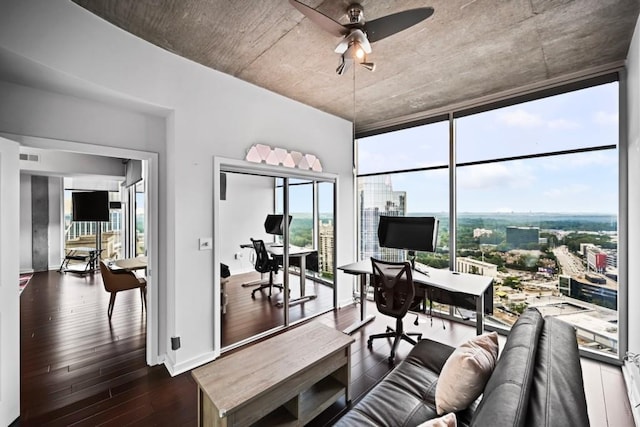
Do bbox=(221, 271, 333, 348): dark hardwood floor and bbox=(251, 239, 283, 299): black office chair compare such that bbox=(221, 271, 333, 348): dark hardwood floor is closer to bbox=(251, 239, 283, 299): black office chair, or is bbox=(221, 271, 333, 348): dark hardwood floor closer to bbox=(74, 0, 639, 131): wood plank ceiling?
bbox=(251, 239, 283, 299): black office chair

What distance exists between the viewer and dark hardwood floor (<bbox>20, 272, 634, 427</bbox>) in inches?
80.2

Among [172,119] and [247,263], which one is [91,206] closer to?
[247,263]

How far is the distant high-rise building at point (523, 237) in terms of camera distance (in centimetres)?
313

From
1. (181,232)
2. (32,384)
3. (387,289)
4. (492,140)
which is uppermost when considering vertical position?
(492,140)

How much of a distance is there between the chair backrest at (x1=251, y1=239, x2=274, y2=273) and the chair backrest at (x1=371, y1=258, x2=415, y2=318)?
1553 millimetres

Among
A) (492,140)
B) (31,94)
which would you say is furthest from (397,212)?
(31,94)

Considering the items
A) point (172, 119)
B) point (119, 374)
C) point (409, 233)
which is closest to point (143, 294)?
point (119, 374)

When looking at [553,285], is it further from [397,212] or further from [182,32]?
[182,32]

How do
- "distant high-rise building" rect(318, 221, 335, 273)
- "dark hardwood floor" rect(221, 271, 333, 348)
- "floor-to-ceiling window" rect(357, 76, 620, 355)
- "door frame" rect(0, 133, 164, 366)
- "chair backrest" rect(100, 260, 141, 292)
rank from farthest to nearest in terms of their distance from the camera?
1. "distant high-rise building" rect(318, 221, 335, 273)
2. "chair backrest" rect(100, 260, 141, 292)
3. "dark hardwood floor" rect(221, 271, 333, 348)
4. "floor-to-ceiling window" rect(357, 76, 620, 355)
5. "door frame" rect(0, 133, 164, 366)

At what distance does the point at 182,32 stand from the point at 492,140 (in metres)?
3.56

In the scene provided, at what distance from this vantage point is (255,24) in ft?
6.87

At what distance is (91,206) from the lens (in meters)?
6.34

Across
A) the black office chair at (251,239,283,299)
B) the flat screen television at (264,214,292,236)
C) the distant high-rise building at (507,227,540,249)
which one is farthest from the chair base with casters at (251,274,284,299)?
the distant high-rise building at (507,227,540,249)

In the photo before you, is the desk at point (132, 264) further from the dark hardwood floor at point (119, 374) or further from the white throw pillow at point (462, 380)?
the white throw pillow at point (462, 380)
